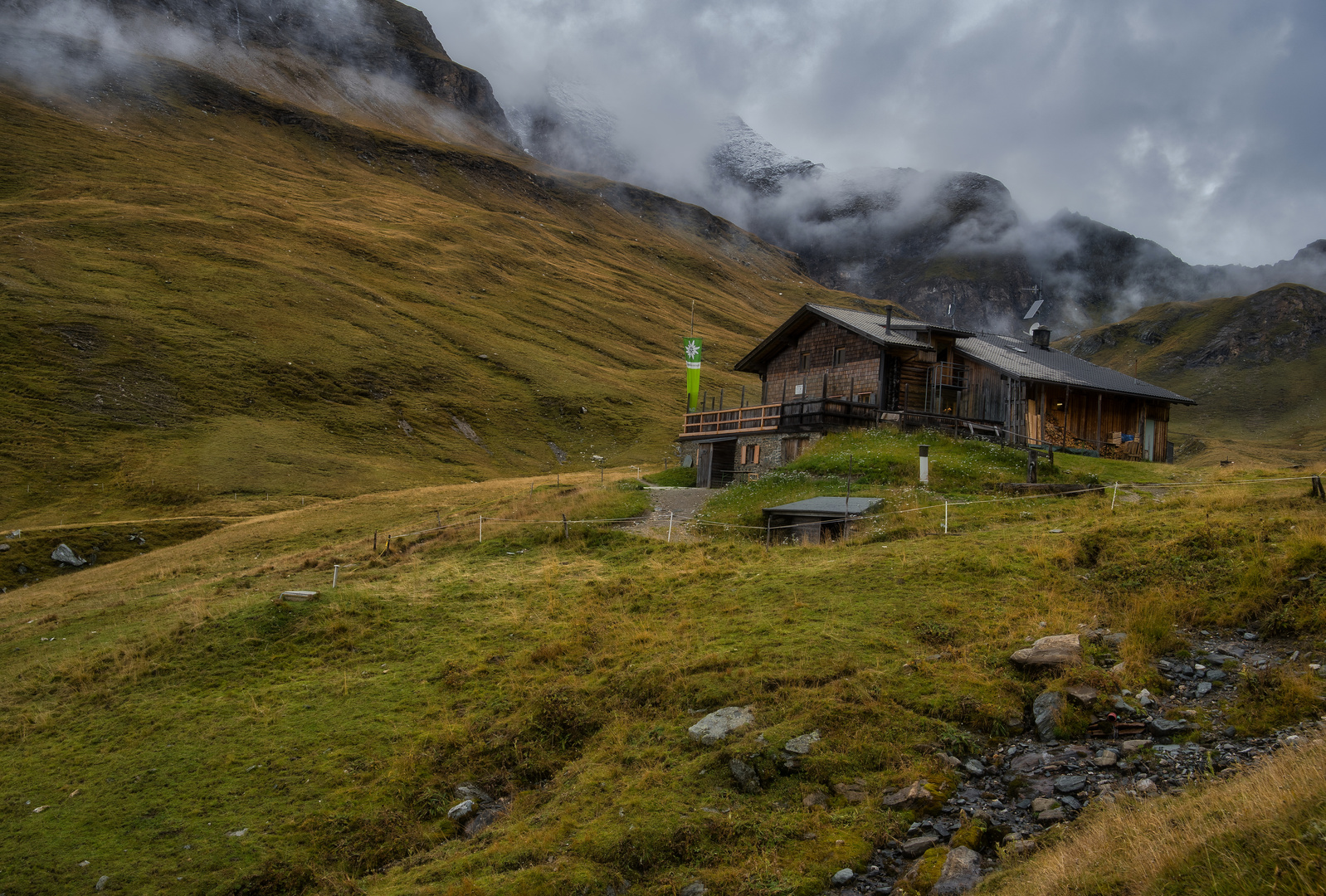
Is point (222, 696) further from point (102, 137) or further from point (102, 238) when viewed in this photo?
point (102, 137)

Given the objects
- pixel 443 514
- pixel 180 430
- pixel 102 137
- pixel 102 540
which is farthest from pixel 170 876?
pixel 102 137

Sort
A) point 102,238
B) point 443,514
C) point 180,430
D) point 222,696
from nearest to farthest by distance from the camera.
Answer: point 222,696, point 443,514, point 180,430, point 102,238


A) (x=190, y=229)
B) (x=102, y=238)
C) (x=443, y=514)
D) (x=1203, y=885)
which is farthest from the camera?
(x=190, y=229)

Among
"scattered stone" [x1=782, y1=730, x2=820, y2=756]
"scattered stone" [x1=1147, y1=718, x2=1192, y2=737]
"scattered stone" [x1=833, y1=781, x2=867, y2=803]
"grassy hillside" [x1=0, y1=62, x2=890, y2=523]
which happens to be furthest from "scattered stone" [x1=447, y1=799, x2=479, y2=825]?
"grassy hillside" [x1=0, y1=62, x2=890, y2=523]

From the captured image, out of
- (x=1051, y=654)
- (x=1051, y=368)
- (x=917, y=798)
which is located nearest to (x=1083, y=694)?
(x=1051, y=654)

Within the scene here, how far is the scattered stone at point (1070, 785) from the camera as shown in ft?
37.7

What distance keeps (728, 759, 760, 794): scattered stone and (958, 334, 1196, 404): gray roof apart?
3681 centimetres

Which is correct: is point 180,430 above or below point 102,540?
above

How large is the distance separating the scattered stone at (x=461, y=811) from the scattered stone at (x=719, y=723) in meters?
4.01

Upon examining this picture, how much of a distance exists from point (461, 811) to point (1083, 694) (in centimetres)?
→ 1072

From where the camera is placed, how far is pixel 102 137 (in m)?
140

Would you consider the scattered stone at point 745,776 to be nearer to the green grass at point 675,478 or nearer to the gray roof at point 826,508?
the gray roof at point 826,508

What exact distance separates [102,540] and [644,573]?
1554 inches

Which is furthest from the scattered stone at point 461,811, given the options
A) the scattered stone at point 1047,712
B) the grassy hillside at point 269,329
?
the grassy hillside at point 269,329
